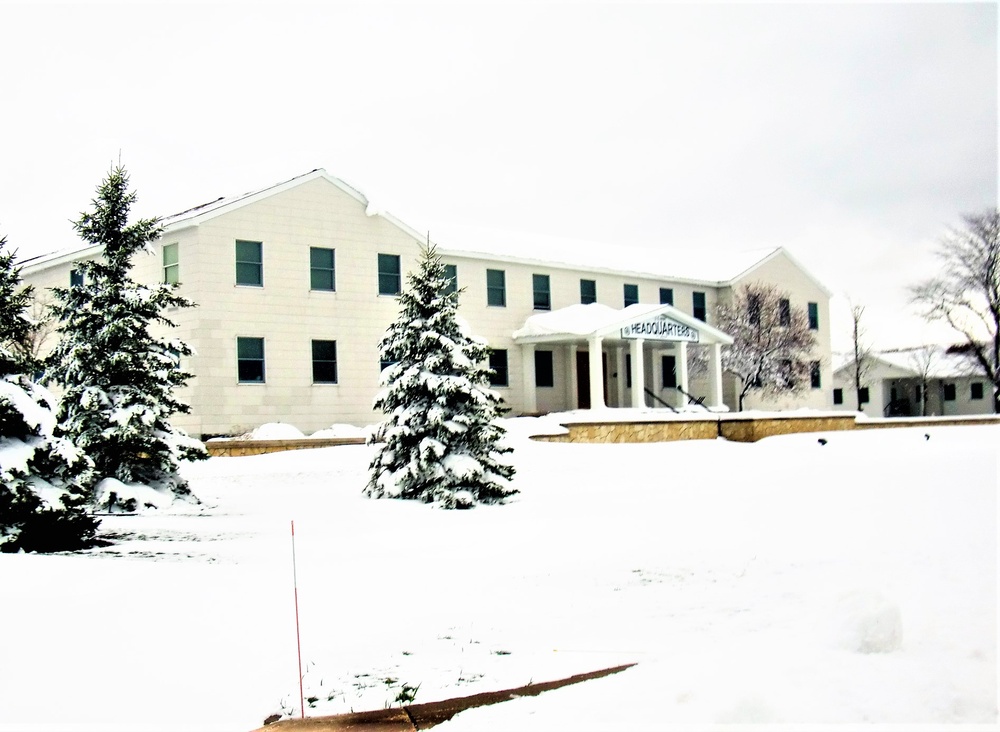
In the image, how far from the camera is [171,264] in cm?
2633

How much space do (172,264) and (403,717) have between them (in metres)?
22.2

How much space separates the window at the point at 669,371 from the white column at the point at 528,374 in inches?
294

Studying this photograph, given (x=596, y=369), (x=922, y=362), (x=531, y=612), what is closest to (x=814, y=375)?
(x=596, y=369)

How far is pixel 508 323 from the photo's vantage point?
3334cm

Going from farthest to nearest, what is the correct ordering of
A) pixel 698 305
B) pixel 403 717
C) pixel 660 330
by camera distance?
1. pixel 698 305
2. pixel 660 330
3. pixel 403 717

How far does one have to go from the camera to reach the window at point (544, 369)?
3419 cm

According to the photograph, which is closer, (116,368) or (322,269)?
(116,368)

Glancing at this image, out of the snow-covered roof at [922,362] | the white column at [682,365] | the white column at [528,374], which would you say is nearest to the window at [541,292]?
the white column at [528,374]

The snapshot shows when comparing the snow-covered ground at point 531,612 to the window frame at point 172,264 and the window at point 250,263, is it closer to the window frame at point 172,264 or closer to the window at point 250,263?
the window at point 250,263

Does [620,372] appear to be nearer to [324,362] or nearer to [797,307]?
[797,307]

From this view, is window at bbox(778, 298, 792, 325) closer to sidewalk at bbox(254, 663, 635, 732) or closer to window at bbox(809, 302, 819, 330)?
window at bbox(809, 302, 819, 330)

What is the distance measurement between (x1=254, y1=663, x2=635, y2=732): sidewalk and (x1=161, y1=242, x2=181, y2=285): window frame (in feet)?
70.2

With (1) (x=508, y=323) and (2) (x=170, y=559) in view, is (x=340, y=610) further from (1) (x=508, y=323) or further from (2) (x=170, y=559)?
(1) (x=508, y=323)

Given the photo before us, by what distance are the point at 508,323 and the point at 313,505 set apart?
17.4 m
